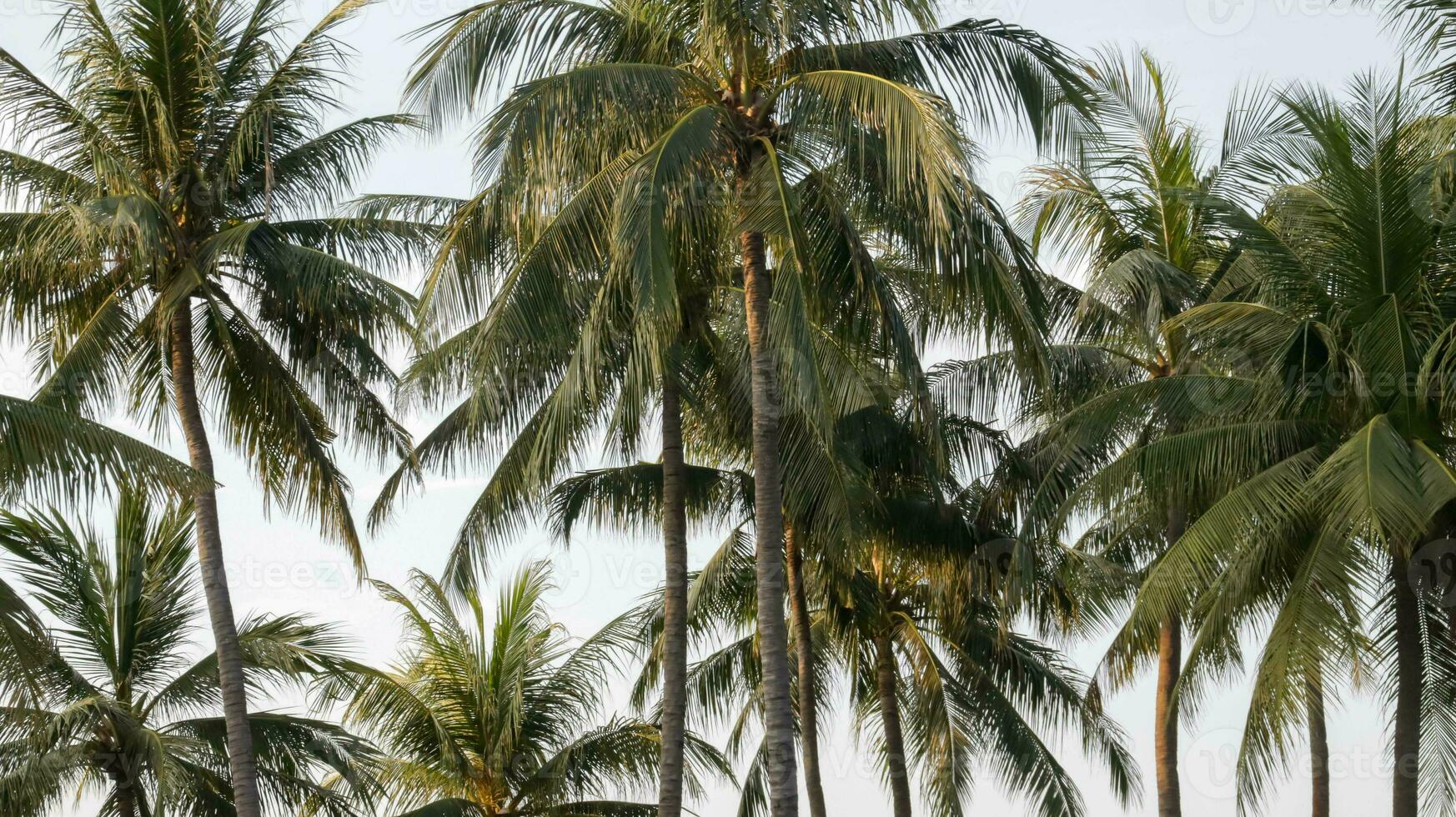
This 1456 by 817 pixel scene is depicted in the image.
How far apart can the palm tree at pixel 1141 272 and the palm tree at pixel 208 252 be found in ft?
24.1

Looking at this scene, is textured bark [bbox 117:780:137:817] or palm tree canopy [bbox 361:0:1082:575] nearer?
palm tree canopy [bbox 361:0:1082:575]

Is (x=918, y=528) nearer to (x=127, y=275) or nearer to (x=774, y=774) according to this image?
(x=774, y=774)

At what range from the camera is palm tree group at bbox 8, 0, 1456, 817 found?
11922 mm

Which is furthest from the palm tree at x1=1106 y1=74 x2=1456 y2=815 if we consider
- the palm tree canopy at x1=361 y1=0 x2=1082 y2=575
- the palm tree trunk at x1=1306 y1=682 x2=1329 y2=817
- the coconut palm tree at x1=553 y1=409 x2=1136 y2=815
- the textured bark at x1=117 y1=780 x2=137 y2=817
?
the textured bark at x1=117 y1=780 x2=137 y2=817

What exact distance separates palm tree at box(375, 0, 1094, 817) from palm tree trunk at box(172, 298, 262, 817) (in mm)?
3450

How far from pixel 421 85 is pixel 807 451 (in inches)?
210

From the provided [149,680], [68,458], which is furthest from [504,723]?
[68,458]

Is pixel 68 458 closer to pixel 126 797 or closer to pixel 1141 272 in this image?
pixel 126 797

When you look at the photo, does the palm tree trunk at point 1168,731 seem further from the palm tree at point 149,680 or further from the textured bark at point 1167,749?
the palm tree at point 149,680

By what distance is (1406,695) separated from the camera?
12.1 m

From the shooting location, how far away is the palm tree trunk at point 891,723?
59.9 feet

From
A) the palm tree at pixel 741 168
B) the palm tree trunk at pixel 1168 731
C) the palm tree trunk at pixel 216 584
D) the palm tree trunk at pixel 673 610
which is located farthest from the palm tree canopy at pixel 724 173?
the palm tree trunk at pixel 1168 731

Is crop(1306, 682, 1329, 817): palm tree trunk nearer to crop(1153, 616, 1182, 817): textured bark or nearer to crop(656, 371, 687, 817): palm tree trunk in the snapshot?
crop(1153, 616, 1182, 817): textured bark

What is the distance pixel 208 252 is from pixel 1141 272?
9378 millimetres
